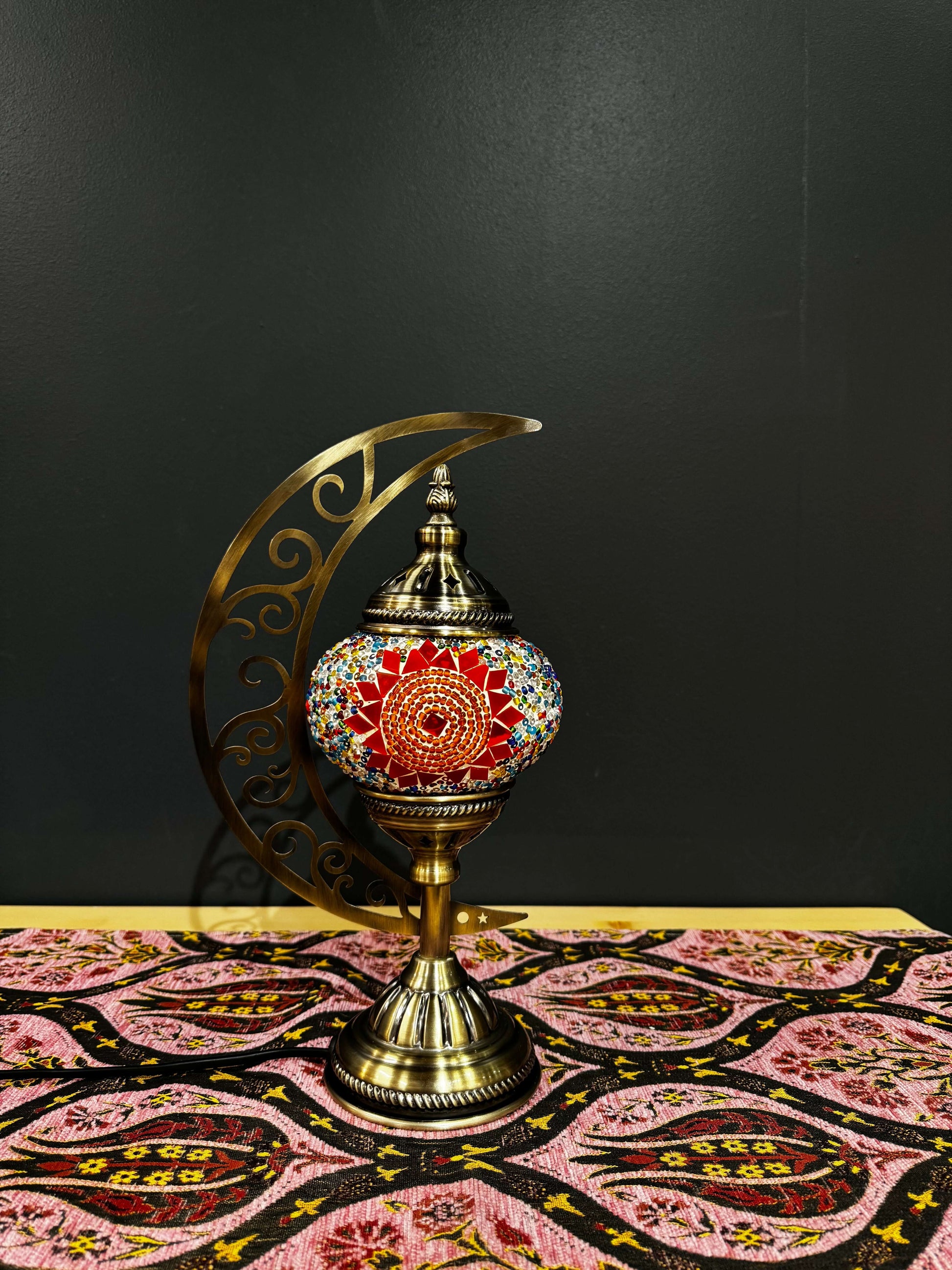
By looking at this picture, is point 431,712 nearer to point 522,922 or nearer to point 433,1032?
point 433,1032

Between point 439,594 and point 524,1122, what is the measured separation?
1.86 ft

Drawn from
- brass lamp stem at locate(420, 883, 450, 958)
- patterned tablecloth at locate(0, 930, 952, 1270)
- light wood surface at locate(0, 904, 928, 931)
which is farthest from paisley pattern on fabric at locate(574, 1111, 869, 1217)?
light wood surface at locate(0, 904, 928, 931)

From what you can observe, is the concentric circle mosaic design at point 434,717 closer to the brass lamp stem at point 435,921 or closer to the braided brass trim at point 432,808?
the braided brass trim at point 432,808

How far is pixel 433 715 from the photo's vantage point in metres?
0.89

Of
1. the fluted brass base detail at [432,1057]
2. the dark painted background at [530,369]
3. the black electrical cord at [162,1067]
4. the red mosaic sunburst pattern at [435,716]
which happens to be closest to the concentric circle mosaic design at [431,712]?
the red mosaic sunburst pattern at [435,716]

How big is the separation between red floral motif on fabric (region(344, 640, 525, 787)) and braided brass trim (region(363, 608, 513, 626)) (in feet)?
0.10

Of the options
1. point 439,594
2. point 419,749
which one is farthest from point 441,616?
point 419,749

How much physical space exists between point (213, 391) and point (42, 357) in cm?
29

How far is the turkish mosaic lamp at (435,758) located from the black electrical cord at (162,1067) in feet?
0.20

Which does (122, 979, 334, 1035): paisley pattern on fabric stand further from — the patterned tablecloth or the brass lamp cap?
the brass lamp cap

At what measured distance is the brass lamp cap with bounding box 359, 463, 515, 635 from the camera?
931 mm

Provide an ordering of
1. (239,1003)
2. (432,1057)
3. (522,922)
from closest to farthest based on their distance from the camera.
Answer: (432,1057)
(239,1003)
(522,922)

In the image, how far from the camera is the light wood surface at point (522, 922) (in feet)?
4.65

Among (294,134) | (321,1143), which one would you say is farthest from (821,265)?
(321,1143)
